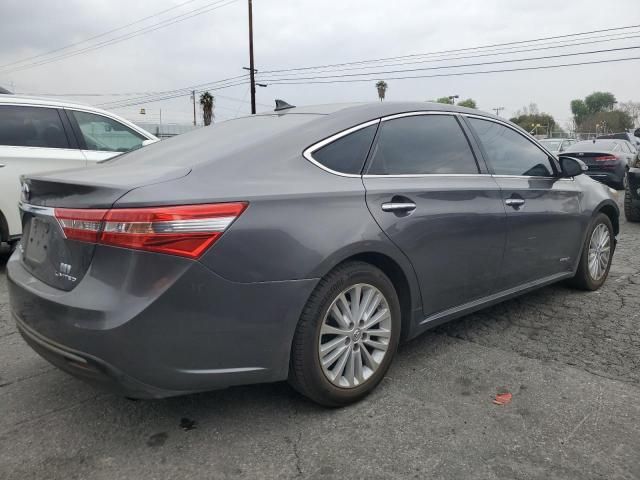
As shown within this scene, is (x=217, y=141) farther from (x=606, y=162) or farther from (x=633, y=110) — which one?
(x=633, y=110)

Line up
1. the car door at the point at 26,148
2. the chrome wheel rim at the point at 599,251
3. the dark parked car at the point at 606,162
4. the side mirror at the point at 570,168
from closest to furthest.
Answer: the side mirror at the point at 570,168, the chrome wheel rim at the point at 599,251, the car door at the point at 26,148, the dark parked car at the point at 606,162

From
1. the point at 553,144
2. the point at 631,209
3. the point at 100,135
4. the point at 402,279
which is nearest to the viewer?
the point at 402,279

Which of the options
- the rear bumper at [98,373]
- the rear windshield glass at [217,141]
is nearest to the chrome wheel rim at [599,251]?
the rear windshield glass at [217,141]

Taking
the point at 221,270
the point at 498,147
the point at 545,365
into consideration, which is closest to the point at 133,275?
the point at 221,270

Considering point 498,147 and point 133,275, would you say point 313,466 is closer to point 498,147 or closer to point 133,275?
point 133,275

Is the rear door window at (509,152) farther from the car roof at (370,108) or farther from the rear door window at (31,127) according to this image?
the rear door window at (31,127)


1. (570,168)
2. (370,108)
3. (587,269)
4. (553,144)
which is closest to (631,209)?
(587,269)

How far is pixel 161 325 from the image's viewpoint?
2113 mm

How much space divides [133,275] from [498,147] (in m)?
2.69

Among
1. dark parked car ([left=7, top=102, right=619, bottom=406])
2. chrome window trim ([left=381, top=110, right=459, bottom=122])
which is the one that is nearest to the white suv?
dark parked car ([left=7, top=102, right=619, bottom=406])

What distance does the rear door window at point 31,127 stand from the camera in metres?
5.46

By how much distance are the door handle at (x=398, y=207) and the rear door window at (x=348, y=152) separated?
23 centimetres

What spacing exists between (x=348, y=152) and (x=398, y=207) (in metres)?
0.39

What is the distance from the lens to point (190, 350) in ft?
7.18
